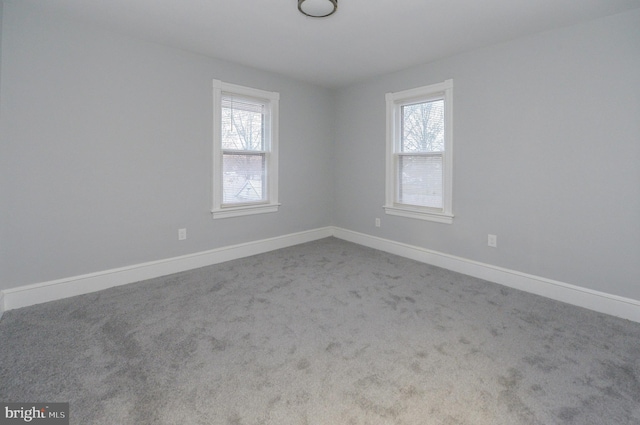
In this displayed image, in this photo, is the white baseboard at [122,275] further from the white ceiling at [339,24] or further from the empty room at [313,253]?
the white ceiling at [339,24]

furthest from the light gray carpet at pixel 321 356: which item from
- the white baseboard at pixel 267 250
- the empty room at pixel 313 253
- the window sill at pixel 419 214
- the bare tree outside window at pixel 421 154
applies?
the bare tree outside window at pixel 421 154

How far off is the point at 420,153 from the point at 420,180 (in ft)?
1.13

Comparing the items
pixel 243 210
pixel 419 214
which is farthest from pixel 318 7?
pixel 419 214

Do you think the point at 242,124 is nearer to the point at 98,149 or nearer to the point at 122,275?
the point at 98,149

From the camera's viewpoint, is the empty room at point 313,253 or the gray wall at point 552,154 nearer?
the empty room at point 313,253

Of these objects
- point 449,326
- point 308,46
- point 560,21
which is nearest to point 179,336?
point 449,326

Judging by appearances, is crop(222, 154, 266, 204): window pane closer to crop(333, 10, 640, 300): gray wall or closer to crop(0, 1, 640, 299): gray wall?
crop(0, 1, 640, 299): gray wall

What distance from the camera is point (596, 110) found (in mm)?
2549

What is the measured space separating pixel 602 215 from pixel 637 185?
1.03 feet

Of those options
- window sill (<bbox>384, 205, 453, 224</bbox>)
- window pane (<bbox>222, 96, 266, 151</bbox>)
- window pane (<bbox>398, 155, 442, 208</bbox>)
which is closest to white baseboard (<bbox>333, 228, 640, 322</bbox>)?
window sill (<bbox>384, 205, 453, 224</bbox>)

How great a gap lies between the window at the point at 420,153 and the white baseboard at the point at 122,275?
182 cm

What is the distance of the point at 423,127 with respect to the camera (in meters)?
3.85

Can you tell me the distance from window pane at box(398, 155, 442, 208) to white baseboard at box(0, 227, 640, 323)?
2.03 feet

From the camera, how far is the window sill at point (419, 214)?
363cm
